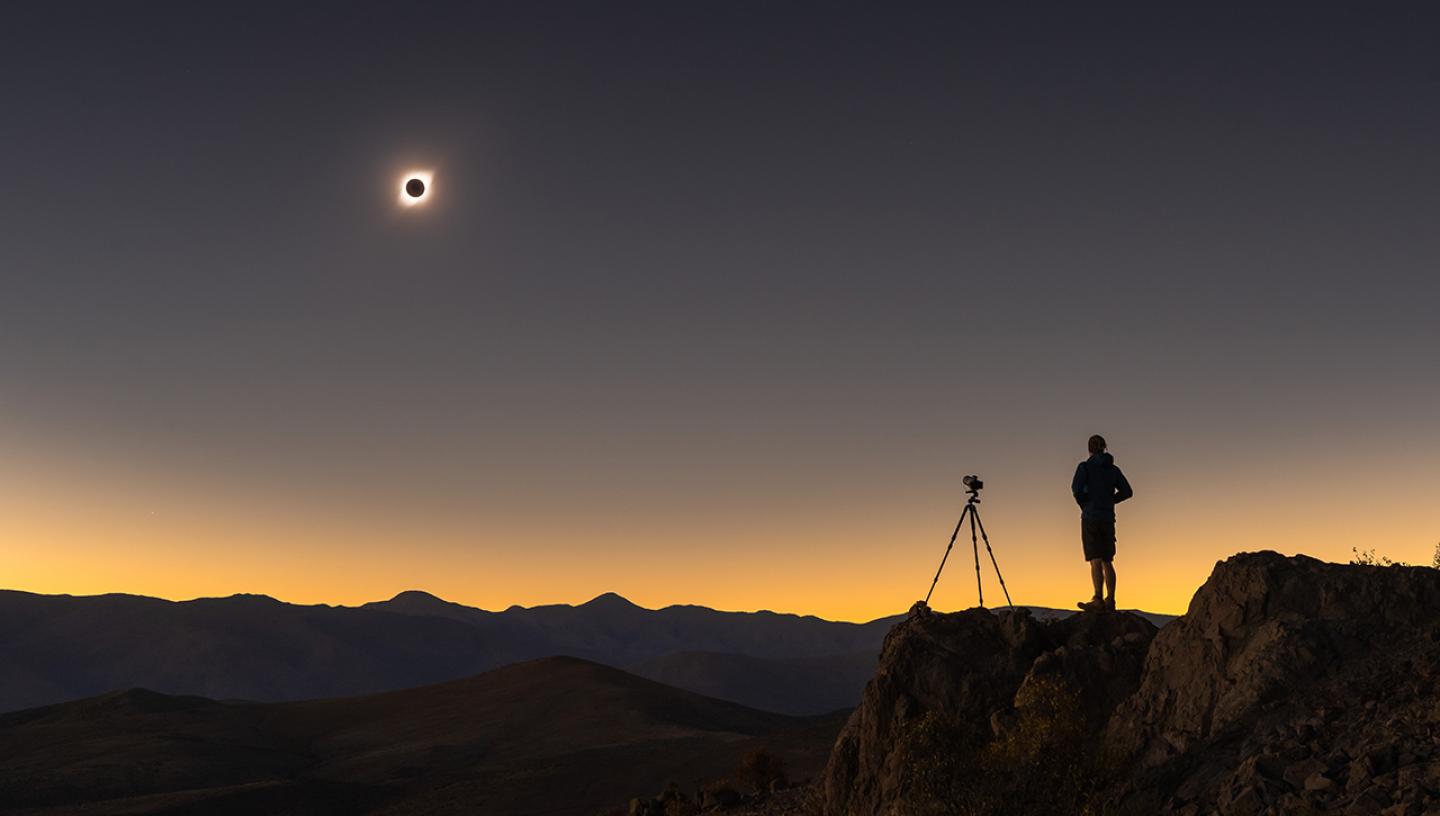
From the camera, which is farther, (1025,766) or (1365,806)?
(1025,766)

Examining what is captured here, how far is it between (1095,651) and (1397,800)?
545 cm

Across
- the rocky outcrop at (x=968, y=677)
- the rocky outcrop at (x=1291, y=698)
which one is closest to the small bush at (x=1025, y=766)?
the rocky outcrop at (x=968, y=677)

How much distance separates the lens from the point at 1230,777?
34.8ft

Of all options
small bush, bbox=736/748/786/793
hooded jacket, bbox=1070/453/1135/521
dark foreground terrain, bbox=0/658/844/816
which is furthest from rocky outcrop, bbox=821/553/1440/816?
dark foreground terrain, bbox=0/658/844/816

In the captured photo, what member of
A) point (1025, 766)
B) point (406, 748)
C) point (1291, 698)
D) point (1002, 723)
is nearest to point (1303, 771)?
point (1291, 698)

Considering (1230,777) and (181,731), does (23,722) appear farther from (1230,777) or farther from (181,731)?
(1230,777)

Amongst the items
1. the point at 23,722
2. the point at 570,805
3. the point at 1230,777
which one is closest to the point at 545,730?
the point at 570,805

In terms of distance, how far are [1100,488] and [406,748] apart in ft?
213

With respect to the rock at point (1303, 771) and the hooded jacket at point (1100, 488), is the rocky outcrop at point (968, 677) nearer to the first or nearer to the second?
the hooded jacket at point (1100, 488)

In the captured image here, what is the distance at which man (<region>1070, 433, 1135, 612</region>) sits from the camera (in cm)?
1562

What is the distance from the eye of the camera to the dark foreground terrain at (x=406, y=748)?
160 ft

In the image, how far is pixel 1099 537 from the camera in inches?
617

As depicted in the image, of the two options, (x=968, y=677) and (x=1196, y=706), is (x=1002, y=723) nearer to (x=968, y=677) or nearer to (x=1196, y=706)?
(x=968, y=677)

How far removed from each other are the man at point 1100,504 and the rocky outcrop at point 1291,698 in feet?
6.29
